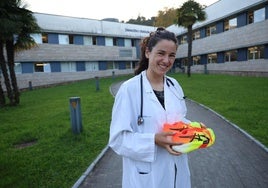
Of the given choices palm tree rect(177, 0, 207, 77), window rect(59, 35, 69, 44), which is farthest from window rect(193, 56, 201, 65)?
window rect(59, 35, 69, 44)

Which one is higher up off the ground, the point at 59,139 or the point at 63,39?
the point at 63,39

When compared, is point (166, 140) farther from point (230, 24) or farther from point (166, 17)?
point (166, 17)

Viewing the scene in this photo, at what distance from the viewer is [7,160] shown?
545 cm

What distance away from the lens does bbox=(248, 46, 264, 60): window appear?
76.0 ft

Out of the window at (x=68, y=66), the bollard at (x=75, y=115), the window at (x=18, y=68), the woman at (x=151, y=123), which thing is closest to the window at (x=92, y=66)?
the window at (x=68, y=66)

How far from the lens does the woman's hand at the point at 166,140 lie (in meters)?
1.67

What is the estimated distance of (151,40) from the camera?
6.73 ft

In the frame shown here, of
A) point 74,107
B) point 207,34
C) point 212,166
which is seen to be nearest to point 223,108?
point 212,166

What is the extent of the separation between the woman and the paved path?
239 centimetres

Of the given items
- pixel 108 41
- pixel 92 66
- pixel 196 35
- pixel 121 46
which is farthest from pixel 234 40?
pixel 92 66

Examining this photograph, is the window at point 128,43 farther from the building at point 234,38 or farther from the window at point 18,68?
the window at point 18,68

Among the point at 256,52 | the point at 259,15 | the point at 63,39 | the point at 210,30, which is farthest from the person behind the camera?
the point at 210,30

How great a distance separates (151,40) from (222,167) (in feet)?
12.3

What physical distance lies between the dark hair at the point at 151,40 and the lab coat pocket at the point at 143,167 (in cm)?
101
